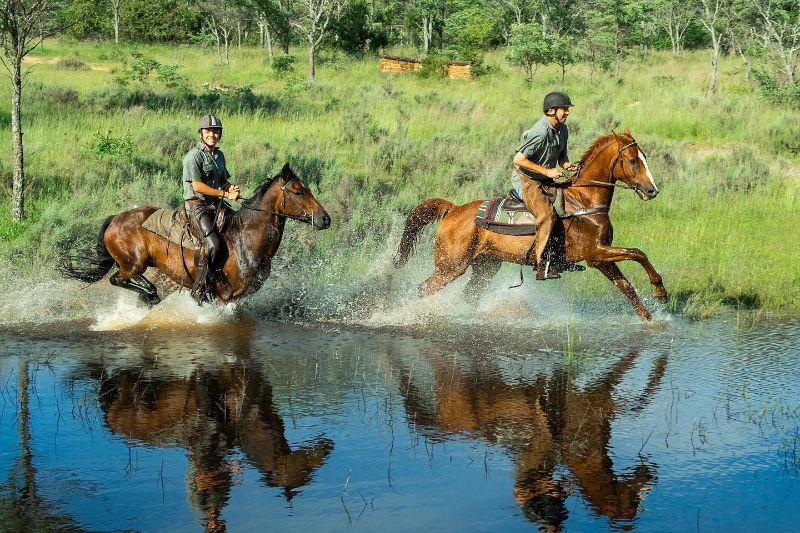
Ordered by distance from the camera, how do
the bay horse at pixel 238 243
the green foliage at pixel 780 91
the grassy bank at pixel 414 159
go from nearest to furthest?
the bay horse at pixel 238 243, the grassy bank at pixel 414 159, the green foliage at pixel 780 91

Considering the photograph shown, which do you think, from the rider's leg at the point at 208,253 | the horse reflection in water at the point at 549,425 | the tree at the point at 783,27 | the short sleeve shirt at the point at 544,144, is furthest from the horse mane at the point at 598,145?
the tree at the point at 783,27

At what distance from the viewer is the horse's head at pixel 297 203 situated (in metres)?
11.7

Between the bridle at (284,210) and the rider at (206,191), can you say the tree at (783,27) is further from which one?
the rider at (206,191)

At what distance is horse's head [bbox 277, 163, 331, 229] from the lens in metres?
11.7

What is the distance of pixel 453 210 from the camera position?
12758mm

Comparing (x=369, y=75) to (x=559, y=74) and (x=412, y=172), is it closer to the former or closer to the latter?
(x=559, y=74)

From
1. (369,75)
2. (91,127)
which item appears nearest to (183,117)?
(91,127)

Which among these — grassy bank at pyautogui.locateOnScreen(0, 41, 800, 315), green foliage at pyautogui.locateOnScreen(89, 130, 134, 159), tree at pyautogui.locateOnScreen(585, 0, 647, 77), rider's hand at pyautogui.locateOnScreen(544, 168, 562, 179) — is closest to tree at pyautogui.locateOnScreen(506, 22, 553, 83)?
tree at pyautogui.locateOnScreen(585, 0, 647, 77)

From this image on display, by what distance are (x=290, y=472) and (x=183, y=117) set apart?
19.9 meters

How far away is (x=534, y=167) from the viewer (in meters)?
11.7

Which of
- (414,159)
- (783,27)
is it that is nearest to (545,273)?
(414,159)

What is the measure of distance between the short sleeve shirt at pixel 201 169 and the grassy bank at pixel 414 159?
3262 millimetres

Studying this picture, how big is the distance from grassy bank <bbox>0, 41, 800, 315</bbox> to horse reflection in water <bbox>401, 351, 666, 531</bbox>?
4.12 m

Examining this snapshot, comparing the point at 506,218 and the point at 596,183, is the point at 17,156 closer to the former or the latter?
the point at 506,218
